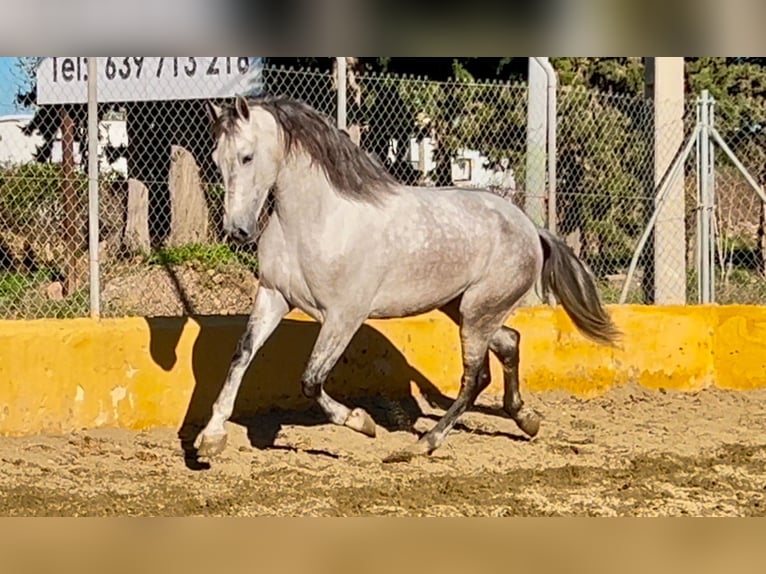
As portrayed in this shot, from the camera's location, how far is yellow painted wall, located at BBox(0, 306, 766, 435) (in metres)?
7.18

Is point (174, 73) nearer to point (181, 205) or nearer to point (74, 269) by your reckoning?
point (74, 269)

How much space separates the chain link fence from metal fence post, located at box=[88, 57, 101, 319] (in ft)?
2.43

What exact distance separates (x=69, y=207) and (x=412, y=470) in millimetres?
3199

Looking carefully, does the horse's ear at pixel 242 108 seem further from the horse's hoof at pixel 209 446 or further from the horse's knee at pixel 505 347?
the horse's knee at pixel 505 347

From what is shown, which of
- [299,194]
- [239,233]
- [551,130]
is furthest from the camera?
[551,130]

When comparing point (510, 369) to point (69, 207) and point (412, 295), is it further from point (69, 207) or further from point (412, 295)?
point (69, 207)

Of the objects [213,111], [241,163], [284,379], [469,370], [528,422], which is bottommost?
[528,422]

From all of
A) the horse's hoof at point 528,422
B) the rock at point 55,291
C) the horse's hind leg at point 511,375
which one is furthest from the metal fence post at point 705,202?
the rock at point 55,291

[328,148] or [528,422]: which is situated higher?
[328,148]

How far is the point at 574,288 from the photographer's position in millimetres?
8070

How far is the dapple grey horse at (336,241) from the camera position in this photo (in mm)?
6324

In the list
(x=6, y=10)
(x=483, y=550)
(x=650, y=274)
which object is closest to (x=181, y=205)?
(x=650, y=274)

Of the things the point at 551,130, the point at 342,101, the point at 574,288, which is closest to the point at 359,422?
the point at 574,288

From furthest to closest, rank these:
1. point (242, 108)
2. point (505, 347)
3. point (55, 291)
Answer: point (55, 291) → point (505, 347) → point (242, 108)
